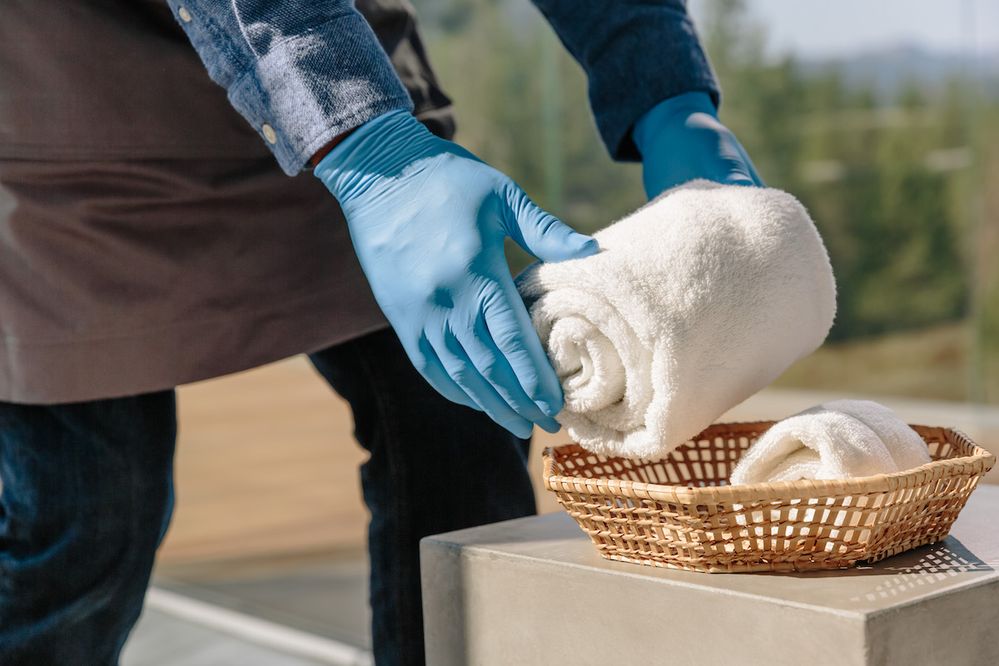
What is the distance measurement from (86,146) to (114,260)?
3.5 inches

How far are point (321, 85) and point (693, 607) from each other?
1.29 ft

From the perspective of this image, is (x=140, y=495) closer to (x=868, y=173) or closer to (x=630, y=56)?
(x=630, y=56)

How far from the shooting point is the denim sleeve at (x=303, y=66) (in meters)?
0.79

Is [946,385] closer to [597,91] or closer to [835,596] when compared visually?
[597,91]

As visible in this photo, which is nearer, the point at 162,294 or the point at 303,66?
the point at 303,66

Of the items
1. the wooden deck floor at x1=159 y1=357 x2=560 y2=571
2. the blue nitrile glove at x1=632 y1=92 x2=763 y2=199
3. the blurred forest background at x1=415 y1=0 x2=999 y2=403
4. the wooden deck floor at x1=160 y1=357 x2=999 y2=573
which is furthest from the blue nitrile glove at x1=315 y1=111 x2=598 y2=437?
the blurred forest background at x1=415 y1=0 x2=999 y2=403

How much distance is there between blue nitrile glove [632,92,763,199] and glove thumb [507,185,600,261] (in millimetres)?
217

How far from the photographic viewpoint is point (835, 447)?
69 centimetres

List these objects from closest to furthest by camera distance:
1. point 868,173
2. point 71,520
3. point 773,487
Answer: point 773,487 < point 71,520 < point 868,173

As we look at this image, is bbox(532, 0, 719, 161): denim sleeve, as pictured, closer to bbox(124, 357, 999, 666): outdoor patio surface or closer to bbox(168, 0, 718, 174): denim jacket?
bbox(168, 0, 718, 174): denim jacket

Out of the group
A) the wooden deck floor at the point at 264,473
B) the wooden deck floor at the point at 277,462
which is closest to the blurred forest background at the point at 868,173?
the wooden deck floor at the point at 277,462

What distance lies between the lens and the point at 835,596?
629mm

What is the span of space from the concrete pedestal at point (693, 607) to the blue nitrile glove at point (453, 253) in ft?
0.31

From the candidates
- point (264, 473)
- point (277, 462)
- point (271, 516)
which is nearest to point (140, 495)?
point (271, 516)
